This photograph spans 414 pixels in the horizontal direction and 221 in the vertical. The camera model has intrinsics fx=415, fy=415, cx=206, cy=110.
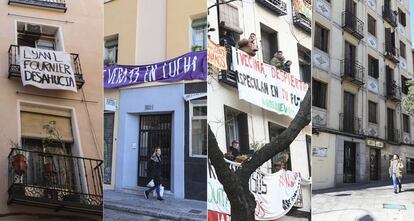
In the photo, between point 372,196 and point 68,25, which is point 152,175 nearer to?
point 68,25

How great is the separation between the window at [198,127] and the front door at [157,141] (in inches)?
1.4

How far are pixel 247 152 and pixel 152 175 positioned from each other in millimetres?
177

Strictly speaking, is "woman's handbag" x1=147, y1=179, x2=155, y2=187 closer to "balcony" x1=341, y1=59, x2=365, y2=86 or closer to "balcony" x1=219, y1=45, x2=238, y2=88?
"balcony" x1=219, y1=45, x2=238, y2=88

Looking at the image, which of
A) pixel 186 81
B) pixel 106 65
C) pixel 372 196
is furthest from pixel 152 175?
pixel 372 196

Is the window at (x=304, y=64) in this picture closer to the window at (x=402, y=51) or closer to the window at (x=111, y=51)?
the window at (x=111, y=51)

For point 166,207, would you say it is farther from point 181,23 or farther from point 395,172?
point 395,172

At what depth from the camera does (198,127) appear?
0.62 m

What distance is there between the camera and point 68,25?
2.90 feet

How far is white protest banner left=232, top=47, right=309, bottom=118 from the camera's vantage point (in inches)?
27.1

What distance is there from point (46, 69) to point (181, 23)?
0.31 metres

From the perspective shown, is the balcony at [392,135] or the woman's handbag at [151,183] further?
the balcony at [392,135]

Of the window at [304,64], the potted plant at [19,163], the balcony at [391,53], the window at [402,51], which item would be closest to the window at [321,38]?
the window at [304,64]

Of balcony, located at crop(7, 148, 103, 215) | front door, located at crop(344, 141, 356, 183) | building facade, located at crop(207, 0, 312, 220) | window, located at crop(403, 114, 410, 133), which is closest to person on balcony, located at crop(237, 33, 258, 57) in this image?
building facade, located at crop(207, 0, 312, 220)

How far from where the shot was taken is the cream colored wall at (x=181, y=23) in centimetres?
65
